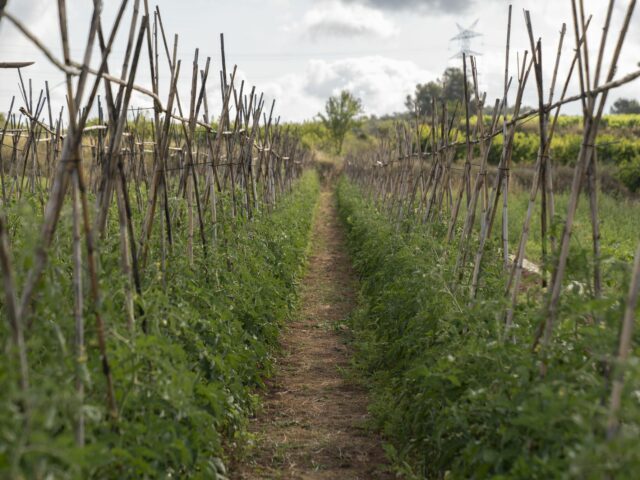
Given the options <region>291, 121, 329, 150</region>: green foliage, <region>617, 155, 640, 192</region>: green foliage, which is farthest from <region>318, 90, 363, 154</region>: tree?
<region>617, 155, 640, 192</region>: green foliage

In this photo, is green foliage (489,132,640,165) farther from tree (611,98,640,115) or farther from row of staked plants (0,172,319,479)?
tree (611,98,640,115)

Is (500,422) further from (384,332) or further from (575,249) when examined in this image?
(384,332)

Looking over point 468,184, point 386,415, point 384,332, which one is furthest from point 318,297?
point 386,415

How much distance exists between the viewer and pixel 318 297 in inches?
384

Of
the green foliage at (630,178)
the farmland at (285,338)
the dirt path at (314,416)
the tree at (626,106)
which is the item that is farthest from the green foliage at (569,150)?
the tree at (626,106)

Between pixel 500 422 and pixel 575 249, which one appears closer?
pixel 500 422

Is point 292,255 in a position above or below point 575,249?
below

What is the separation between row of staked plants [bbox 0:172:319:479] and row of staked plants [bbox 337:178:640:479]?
112 centimetres

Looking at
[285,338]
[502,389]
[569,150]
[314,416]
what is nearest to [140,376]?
[502,389]

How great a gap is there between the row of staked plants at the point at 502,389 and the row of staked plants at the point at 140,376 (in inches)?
44.1

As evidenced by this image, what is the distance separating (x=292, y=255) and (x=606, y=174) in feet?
62.4

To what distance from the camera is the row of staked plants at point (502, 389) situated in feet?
7.86

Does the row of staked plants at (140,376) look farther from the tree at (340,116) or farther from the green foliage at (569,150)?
the tree at (340,116)

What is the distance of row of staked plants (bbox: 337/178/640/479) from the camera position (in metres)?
2.40
